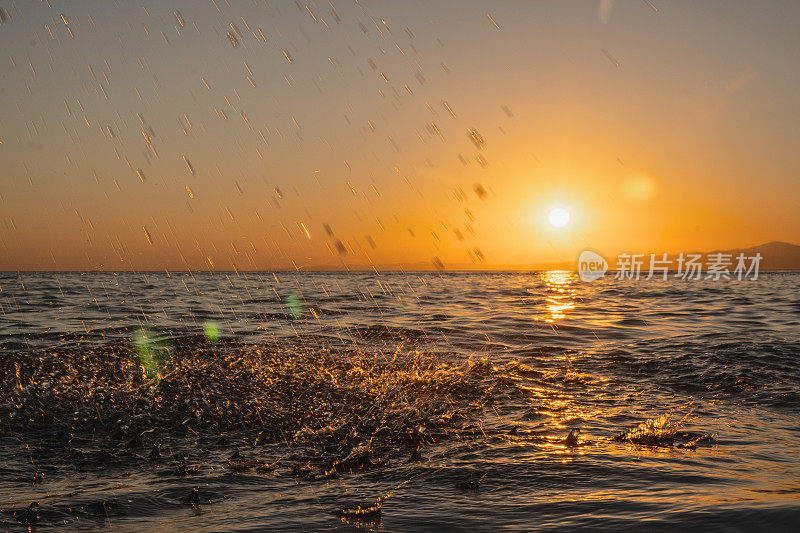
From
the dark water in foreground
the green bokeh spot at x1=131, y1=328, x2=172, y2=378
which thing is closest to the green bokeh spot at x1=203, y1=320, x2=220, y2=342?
the dark water in foreground

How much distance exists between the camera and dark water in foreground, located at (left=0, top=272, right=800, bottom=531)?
3943 millimetres

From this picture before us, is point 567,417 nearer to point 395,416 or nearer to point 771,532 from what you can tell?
point 395,416

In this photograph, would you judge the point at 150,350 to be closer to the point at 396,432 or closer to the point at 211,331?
the point at 211,331

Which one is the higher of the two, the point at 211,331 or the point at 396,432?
the point at 211,331

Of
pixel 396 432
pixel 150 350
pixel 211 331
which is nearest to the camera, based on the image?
pixel 396 432

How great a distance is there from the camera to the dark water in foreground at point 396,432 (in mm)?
3943

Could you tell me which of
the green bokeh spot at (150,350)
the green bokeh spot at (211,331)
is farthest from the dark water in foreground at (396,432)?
the green bokeh spot at (211,331)

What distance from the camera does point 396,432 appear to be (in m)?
6.41

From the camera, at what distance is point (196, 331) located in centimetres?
1608

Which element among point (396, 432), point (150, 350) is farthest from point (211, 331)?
point (396, 432)

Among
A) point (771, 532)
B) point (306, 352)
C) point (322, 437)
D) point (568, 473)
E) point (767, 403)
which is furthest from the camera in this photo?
point (306, 352)

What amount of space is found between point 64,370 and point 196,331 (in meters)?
6.20

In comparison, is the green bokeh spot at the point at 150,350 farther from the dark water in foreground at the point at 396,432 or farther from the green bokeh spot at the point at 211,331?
the green bokeh spot at the point at 211,331

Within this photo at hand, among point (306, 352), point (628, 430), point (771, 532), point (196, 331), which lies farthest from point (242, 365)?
point (771, 532)
